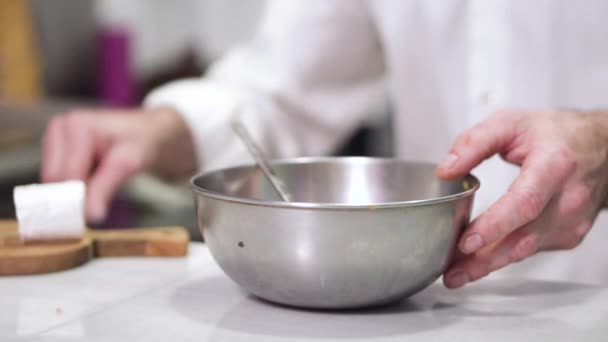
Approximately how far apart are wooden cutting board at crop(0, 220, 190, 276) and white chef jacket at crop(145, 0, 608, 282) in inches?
15.0

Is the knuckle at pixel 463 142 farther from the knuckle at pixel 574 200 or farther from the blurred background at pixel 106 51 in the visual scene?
the blurred background at pixel 106 51

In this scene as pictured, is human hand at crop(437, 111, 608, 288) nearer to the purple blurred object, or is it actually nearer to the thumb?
the thumb

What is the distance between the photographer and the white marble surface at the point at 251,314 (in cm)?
49

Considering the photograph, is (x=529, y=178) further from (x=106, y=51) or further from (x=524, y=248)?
(x=106, y=51)

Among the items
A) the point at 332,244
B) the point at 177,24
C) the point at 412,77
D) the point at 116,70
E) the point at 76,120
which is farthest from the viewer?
the point at 177,24

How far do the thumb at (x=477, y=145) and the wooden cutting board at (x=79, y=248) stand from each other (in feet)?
0.90

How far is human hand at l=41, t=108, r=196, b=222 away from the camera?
0.87 meters

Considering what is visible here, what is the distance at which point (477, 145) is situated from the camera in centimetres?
57

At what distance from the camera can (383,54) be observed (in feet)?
4.16

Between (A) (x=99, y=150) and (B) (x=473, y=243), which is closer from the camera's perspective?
(B) (x=473, y=243)

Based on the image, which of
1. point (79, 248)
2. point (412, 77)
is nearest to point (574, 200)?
point (79, 248)

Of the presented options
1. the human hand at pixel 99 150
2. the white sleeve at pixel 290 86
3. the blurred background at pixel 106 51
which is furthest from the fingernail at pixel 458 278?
the blurred background at pixel 106 51

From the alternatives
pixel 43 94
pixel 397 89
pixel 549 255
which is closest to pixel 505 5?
pixel 397 89

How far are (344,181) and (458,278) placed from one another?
141 mm
